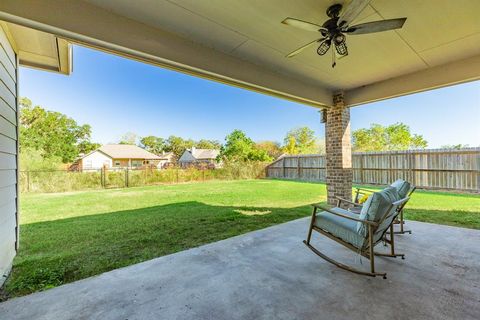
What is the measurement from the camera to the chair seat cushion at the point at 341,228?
7.51ft

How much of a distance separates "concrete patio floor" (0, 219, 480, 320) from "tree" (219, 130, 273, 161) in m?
13.5

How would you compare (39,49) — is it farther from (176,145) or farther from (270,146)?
(176,145)

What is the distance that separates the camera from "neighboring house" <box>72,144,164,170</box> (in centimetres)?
2173

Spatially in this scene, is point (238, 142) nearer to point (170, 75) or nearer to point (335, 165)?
point (170, 75)

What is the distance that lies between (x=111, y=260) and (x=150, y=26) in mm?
2821

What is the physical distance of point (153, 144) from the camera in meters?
34.1

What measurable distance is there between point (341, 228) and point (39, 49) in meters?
4.33

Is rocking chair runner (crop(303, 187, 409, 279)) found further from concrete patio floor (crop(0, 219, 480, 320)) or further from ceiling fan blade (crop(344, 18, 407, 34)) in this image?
ceiling fan blade (crop(344, 18, 407, 34))

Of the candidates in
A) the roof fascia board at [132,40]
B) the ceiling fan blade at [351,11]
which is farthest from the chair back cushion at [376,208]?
the roof fascia board at [132,40]

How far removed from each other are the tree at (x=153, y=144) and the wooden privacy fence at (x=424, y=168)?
2838 centimetres

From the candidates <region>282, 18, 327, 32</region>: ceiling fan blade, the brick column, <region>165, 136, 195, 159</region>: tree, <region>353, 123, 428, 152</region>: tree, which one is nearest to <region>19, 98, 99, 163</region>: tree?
<region>165, 136, 195, 159</region>: tree

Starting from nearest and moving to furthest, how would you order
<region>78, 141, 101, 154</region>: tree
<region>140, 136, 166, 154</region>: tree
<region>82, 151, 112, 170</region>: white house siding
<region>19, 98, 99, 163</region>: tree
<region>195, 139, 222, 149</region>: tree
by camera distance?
<region>19, 98, 99, 163</region>: tree < <region>82, 151, 112, 170</region>: white house siding < <region>78, 141, 101, 154</region>: tree < <region>140, 136, 166, 154</region>: tree < <region>195, 139, 222, 149</region>: tree

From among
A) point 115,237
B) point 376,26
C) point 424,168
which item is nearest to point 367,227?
point 376,26

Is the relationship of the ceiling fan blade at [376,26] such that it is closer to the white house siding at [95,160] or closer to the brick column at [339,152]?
the brick column at [339,152]
